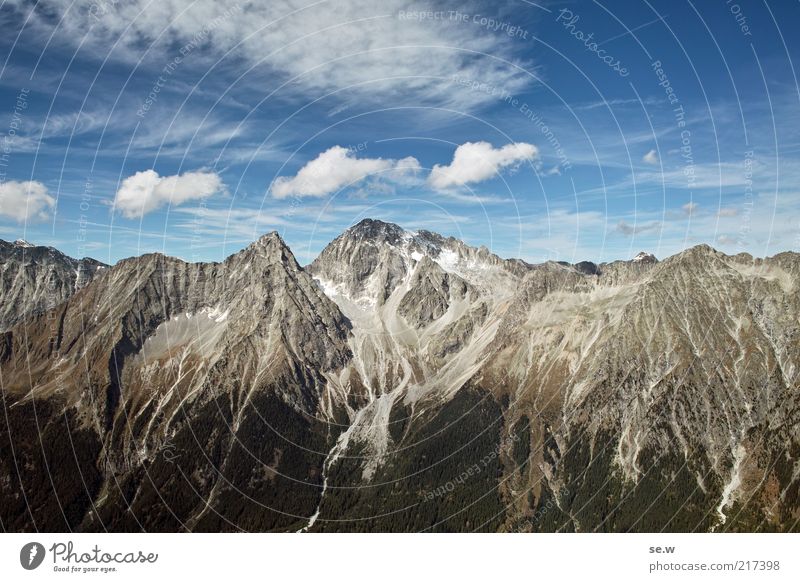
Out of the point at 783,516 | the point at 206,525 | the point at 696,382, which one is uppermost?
the point at 696,382

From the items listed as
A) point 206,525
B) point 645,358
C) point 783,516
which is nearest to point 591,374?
point 645,358

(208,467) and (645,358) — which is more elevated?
(645,358)

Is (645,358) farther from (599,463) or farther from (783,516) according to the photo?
(783,516)

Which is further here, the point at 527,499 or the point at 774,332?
the point at 774,332
